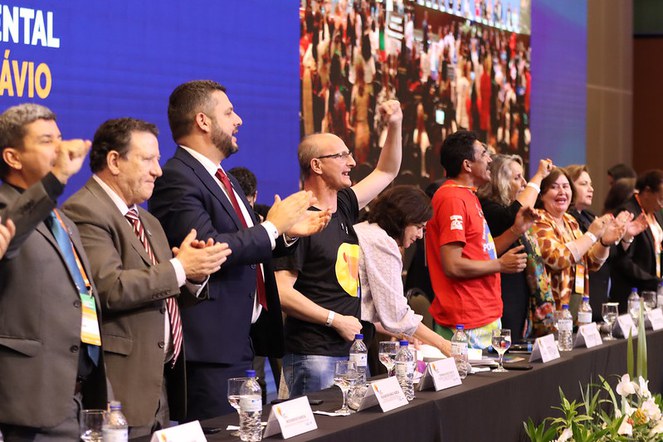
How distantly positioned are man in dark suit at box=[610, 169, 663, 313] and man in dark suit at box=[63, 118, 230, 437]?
13.3 ft

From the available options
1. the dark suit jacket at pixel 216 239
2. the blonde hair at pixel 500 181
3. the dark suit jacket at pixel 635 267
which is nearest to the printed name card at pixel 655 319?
the blonde hair at pixel 500 181

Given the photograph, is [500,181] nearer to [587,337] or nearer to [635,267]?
[587,337]

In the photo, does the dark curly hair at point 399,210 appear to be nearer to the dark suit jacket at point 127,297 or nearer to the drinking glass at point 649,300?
the dark suit jacket at point 127,297

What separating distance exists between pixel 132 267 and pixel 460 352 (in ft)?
3.91

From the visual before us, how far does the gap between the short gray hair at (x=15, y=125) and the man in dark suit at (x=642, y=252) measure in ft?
15.1

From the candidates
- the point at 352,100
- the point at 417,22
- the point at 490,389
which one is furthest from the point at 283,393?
the point at 417,22

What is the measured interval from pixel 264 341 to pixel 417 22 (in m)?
4.66

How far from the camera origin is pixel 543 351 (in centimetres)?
374

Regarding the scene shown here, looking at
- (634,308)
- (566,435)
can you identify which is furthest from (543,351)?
(634,308)

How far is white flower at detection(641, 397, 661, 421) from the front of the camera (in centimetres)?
341

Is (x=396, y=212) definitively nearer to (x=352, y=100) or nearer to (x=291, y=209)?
(x=291, y=209)

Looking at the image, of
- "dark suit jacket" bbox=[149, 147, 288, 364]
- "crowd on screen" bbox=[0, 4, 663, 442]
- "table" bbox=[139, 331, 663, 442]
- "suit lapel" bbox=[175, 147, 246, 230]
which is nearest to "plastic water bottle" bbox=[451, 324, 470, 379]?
"table" bbox=[139, 331, 663, 442]

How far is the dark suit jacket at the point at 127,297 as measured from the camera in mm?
2629

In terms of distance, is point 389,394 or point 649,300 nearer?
point 389,394
